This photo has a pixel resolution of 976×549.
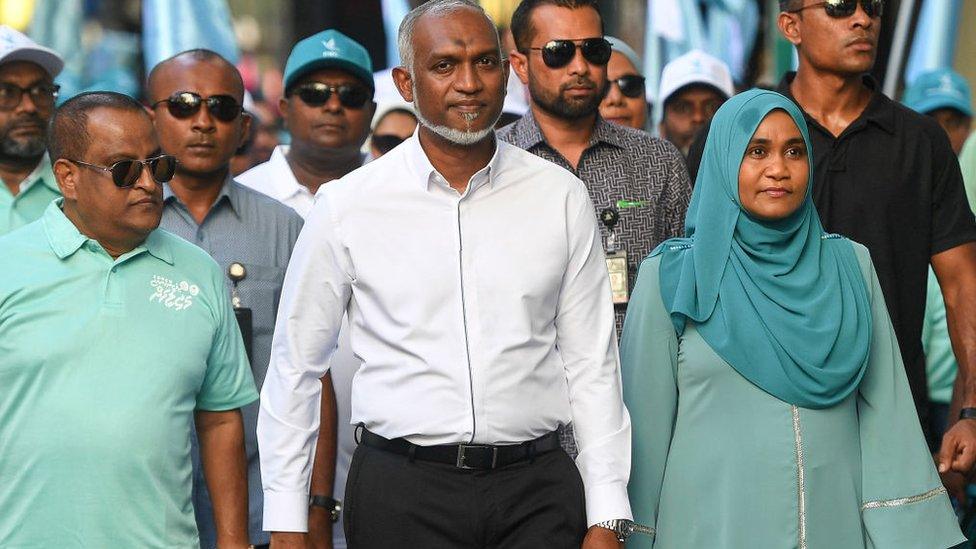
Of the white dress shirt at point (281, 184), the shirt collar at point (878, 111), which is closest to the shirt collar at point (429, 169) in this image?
the shirt collar at point (878, 111)

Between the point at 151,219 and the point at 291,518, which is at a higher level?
the point at 151,219

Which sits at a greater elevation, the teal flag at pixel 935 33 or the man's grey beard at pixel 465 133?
the teal flag at pixel 935 33

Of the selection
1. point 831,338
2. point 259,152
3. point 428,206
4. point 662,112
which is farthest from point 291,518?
point 259,152

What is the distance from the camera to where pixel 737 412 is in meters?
5.04

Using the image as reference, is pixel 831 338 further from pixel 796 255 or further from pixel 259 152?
pixel 259 152

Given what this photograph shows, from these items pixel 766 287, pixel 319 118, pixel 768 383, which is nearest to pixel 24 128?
pixel 319 118

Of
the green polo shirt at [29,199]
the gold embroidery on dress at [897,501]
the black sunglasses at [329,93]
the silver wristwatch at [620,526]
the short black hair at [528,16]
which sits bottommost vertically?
the silver wristwatch at [620,526]

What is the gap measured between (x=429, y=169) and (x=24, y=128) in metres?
2.51

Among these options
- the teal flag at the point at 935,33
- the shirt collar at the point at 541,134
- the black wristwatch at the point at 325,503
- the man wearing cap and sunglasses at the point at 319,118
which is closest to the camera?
the black wristwatch at the point at 325,503

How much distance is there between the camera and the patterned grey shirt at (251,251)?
5977 mm

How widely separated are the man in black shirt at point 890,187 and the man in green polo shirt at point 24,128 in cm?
295

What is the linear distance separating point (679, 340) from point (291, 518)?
1.29 metres

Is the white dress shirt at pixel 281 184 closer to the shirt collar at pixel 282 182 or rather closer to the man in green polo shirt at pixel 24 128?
the shirt collar at pixel 282 182

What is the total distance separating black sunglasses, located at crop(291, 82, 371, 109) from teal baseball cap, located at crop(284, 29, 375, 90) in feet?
0.18
